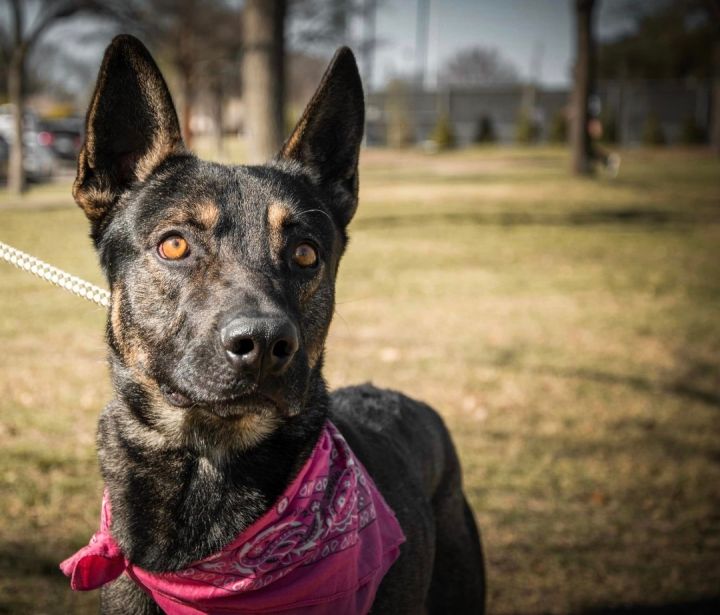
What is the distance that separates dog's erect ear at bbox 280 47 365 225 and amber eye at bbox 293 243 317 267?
20.1 inches

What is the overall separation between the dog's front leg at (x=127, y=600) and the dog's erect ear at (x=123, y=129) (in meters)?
1.39

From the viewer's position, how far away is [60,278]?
3.01 meters

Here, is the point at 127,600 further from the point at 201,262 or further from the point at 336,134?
the point at 336,134

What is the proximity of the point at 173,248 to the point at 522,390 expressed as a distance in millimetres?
5008

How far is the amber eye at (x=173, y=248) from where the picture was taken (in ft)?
8.68

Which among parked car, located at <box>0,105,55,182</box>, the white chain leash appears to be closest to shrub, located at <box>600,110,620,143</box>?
parked car, located at <box>0,105,55,182</box>

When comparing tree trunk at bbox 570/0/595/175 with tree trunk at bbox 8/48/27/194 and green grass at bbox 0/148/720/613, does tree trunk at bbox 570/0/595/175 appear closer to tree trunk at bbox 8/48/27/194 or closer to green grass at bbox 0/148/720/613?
green grass at bbox 0/148/720/613

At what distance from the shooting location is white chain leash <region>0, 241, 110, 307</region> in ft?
9.54

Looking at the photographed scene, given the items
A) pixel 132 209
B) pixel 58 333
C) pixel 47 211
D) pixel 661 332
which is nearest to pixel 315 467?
pixel 132 209

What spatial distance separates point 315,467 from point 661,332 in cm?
744

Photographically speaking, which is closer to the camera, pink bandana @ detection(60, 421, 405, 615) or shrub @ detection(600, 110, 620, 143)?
pink bandana @ detection(60, 421, 405, 615)

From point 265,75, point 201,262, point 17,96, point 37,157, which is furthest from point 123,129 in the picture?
point 37,157

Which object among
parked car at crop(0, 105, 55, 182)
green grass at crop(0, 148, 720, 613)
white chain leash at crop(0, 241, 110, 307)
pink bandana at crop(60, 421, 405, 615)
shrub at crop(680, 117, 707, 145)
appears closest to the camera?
pink bandana at crop(60, 421, 405, 615)

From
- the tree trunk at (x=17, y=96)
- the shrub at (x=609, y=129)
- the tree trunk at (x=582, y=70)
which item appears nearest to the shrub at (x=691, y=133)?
the shrub at (x=609, y=129)
